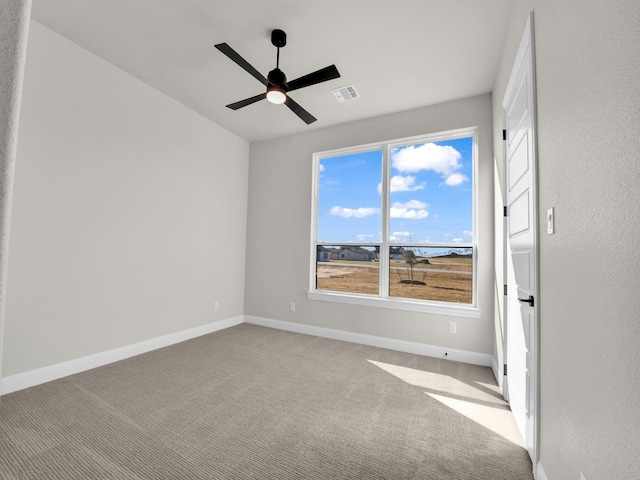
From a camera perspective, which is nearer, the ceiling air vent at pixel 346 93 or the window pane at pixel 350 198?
the ceiling air vent at pixel 346 93

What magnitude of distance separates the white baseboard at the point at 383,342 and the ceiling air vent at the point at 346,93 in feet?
9.56

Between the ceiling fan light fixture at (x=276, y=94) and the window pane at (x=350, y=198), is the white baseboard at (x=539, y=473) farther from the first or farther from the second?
the ceiling fan light fixture at (x=276, y=94)

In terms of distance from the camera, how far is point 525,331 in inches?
74.1

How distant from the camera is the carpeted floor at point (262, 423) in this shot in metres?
1.62

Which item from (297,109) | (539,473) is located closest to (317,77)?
(297,109)

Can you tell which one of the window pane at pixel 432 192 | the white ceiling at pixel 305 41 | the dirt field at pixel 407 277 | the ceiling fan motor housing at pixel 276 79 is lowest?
the dirt field at pixel 407 277

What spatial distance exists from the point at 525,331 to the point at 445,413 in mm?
863

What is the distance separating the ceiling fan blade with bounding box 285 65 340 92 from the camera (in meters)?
2.30

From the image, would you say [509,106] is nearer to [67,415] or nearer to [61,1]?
[61,1]

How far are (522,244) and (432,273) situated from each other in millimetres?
1657

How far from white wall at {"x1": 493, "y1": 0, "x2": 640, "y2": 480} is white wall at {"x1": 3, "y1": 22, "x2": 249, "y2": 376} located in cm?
360

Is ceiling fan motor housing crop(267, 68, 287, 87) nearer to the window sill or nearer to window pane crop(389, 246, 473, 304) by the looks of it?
window pane crop(389, 246, 473, 304)

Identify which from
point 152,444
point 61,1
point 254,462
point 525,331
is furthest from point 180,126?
point 525,331

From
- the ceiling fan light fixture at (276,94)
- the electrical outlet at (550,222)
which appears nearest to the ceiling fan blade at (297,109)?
the ceiling fan light fixture at (276,94)
